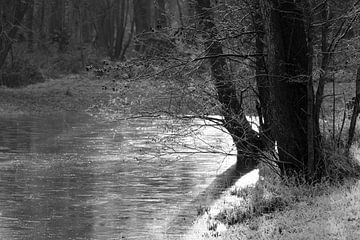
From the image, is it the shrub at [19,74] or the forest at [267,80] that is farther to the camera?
the shrub at [19,74]

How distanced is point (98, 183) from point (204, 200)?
2.81m

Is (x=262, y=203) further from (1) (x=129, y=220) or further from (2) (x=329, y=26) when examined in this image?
(2) (x=329, y=26)

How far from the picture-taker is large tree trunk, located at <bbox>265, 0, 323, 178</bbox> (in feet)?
43.4

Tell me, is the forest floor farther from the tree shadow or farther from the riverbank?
the tree shadow

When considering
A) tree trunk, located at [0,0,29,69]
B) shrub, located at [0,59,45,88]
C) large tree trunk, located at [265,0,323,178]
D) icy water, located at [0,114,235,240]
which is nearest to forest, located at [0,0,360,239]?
large tree trunk, located at [265,0,323,178]

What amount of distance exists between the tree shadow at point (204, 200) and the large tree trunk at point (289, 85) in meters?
1.62

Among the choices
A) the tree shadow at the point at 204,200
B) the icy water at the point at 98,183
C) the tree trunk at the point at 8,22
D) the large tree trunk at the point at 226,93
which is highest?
the tree trunk at the point at 8,22

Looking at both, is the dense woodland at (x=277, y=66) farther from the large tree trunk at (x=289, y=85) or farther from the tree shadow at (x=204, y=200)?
the tree shadow at (x=204, y=200)

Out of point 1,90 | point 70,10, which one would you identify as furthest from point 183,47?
point 70,10

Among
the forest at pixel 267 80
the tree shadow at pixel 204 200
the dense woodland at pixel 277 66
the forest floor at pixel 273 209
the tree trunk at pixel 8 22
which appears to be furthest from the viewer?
the tree trunk at pixel 8 22

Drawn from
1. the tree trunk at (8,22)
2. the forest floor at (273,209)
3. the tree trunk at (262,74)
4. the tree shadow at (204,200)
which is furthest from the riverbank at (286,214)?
the tree trunk at (8,22)

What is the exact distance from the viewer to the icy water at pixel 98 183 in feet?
40.0

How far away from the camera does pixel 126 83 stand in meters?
15.3

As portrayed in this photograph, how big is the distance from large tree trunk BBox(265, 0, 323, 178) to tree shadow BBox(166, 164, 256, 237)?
162 centimetres
